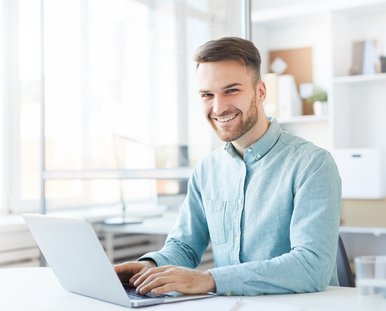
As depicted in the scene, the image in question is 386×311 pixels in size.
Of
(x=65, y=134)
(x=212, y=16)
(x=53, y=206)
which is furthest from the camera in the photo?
(x=53, y=206)

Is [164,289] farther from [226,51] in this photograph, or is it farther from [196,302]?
[226,51]

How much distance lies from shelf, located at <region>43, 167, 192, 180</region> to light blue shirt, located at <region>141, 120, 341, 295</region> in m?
0.83

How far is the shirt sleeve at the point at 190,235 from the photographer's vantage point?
1.80m

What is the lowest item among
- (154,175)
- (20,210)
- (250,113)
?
(20,210)

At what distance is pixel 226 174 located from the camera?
5.98 feet

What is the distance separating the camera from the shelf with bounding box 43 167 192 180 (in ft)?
9.03

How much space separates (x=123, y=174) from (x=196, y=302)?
1626 millimetres

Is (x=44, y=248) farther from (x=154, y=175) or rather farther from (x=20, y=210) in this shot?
(x=20, y=210)

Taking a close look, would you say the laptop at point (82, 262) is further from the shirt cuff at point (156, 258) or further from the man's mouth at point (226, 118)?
the man's mouth at point (226, 118)

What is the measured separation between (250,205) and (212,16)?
3.94 feet

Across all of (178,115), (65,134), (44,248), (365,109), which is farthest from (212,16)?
(365,109)

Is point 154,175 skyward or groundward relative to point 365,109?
groundward

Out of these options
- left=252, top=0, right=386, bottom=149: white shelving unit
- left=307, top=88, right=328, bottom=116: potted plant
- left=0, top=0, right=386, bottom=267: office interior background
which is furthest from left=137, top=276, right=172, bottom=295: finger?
left=307, top=88, right=328, bottom=116: potted plant

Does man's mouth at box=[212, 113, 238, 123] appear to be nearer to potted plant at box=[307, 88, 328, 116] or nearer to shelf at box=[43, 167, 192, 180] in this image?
shelf at box=[43, 167, 192, 180]
